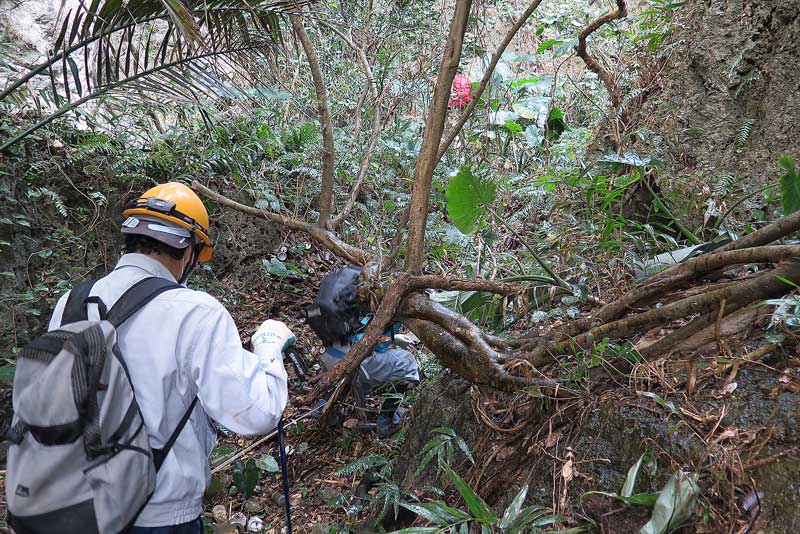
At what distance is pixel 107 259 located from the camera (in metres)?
5.30

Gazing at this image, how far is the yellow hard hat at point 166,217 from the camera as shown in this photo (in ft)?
6.57

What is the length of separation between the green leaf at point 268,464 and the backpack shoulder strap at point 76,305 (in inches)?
90.2

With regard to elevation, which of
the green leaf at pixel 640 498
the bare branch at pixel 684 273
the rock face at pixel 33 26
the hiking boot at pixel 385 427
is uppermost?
the rock face at pixel 33 26

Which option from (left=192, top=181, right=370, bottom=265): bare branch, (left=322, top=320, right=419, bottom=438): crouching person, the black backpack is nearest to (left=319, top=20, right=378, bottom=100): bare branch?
(left=192, top=181, right=370, bottom=265): bare branch

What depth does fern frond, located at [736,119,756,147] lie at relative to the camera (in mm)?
3137

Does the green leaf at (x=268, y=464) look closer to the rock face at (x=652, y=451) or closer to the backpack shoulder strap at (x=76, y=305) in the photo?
the rock face at (x=652, y=451)

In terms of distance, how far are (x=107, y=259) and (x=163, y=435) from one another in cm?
412

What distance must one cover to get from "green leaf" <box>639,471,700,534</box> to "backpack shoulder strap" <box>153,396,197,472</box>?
146 cm

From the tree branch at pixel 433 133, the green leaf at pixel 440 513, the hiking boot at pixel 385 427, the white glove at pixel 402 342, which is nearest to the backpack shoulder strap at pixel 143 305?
the green leaf at pixel 440 513

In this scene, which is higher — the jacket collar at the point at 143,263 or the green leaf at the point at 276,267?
the jacket collar at the point at 143,263

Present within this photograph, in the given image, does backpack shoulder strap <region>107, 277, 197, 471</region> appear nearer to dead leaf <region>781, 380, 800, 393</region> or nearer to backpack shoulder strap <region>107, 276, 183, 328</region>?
backpack shoulder strap <region>107, 276, 183, 328</region>

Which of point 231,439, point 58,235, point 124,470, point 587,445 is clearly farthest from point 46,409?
point 58,235

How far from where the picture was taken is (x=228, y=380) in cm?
175

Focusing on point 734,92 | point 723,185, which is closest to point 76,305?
point 723,185
